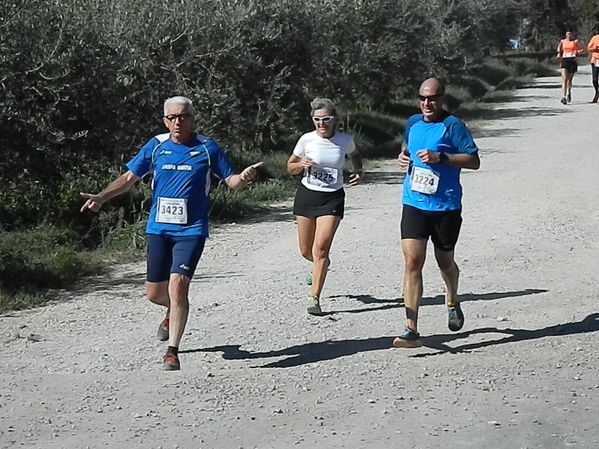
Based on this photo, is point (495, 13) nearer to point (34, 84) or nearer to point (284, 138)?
point (284, 138)

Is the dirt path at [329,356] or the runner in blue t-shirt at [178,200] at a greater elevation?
the runner in blue t-shirt at [178,200]

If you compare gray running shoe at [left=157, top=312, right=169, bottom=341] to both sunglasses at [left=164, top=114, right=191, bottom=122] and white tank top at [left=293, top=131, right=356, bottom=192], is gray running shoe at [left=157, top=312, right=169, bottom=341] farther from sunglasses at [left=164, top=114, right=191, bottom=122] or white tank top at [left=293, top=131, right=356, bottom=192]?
white tank top at [left=293, top=131, right=356, bottom=192]

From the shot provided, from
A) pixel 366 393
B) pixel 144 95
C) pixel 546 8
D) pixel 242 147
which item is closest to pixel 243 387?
pixel 366 393

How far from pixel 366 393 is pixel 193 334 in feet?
6.66

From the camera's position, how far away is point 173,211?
7.96 metres

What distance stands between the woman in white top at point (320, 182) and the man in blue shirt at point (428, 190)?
1.11m

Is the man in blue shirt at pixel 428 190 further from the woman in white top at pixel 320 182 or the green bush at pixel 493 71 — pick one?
the green bush at pixel 493 71

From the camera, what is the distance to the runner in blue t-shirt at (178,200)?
780 centimetres

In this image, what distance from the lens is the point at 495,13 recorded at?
42781 millimetres

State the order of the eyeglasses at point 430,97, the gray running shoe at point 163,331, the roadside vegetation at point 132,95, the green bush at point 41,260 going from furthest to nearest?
the roadside vegetation at point 132,95 < the green bush at point 41,260 < the gray running shoe at point 163,331 < the eyeglasses at point 430,97

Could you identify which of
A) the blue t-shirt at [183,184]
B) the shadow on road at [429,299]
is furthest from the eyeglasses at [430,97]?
A: the shadow on road at [429,299]

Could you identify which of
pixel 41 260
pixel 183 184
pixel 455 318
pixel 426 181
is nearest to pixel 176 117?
pixel 183 184

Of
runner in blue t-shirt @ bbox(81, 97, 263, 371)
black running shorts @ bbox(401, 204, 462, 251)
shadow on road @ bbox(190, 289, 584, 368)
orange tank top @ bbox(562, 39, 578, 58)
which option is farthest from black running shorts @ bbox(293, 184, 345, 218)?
orange tank top @ bbox(562, 39, 578, 58)

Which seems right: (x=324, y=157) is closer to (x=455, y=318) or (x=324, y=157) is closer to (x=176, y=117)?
(x=455, y=318)
